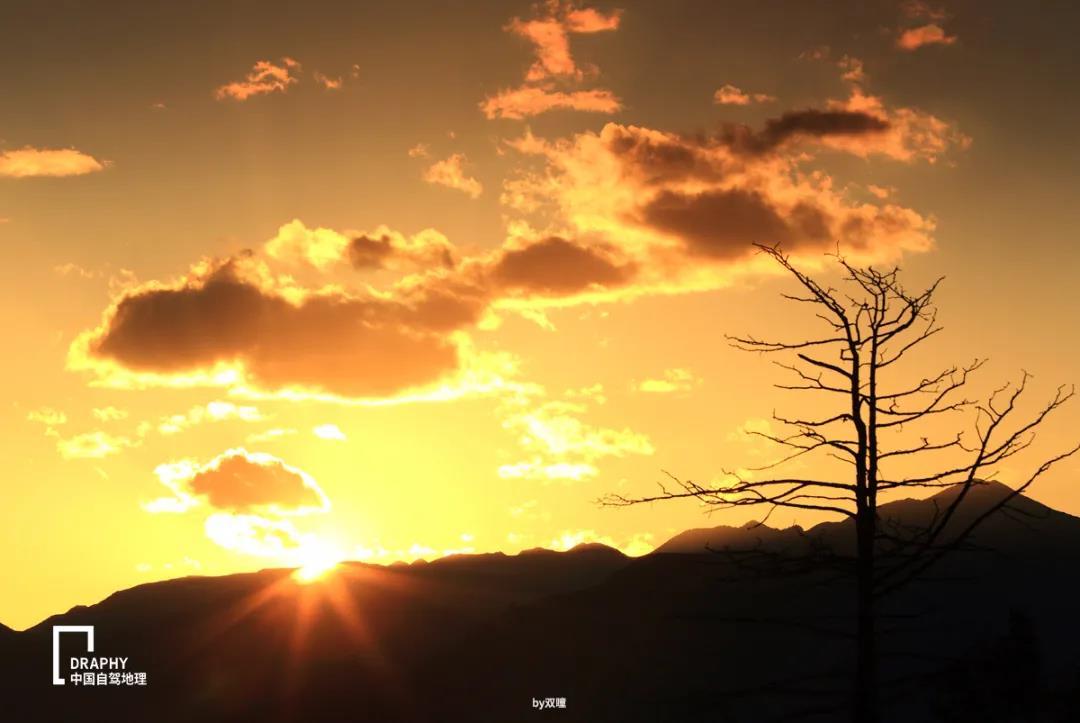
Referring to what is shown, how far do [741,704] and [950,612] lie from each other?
3759 cm

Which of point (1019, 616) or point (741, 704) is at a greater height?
point (1019, 616)

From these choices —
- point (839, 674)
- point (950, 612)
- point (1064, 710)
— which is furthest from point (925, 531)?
point (950, 612)

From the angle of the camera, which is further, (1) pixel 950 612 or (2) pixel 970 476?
(1) pixel 950 612

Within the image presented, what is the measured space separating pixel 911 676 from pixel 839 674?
0.45m

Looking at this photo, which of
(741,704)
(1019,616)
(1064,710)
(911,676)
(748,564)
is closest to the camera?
(911,676)

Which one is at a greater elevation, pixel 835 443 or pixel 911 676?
pixel 835 443

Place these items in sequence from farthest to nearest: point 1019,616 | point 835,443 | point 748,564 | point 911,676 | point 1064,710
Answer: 1. point 1019,616
2. point 1064,710
3. point 835,443
4. point 748,564
5. point 911,676

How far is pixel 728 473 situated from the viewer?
898 cm

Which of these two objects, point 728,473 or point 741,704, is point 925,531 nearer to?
point 728,473

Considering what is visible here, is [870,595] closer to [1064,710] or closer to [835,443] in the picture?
[835,443]

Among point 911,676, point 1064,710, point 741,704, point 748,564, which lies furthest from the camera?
point 741,704

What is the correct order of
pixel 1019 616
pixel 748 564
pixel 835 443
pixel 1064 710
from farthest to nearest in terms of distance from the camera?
pixel 1019 616 < pixel 1064 710 < pixel 835 443 < pixel 748 564

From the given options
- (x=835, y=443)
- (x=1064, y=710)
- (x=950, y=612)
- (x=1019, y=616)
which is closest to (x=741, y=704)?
(x=950, y=612)

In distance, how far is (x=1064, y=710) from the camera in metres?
83.9
